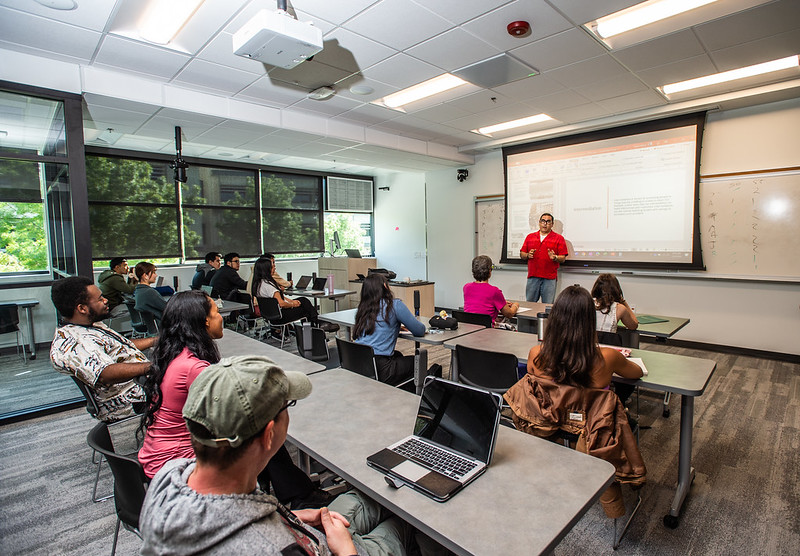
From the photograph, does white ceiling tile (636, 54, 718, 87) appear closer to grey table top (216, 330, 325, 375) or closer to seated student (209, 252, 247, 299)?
grey table top (216, 330, 325, 375)

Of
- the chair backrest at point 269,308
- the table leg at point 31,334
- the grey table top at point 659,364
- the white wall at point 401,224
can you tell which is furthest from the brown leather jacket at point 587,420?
the white wall at point 401,224

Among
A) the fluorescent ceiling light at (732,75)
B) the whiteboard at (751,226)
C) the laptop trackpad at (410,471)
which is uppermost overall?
the fluorescent ceiling light at (732,75)

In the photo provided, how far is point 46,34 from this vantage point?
3002mm

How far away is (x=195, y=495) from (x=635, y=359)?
2.28m

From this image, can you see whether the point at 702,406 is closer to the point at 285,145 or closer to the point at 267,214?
the point at 285,145

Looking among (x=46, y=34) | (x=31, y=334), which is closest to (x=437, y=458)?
(x=46, y=34)

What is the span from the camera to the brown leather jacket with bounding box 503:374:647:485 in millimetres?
1812

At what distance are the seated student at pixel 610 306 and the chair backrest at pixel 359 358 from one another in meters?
1.76

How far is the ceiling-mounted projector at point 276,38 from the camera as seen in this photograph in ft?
7.50

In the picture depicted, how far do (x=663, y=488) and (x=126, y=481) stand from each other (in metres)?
2.73

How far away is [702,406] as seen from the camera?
3.51 m

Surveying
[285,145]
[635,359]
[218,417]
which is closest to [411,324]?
[635,359]

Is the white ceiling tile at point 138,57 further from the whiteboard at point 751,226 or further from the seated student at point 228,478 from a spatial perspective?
the whiteboard at point 751,226

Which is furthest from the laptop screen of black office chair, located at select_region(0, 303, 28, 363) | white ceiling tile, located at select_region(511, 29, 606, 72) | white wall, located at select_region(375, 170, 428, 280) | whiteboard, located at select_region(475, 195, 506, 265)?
white wall, located at select_region(375, 170, 428, 280)
